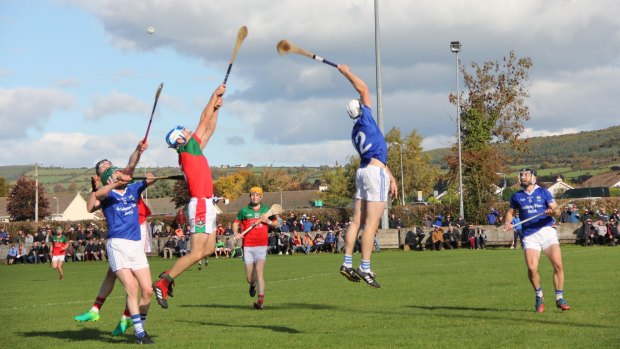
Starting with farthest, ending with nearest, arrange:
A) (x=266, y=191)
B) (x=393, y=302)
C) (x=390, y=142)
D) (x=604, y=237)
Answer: (x=266, y=191) < (x=390, y=142) < (x=604, y=237) < (x=393, y=302)

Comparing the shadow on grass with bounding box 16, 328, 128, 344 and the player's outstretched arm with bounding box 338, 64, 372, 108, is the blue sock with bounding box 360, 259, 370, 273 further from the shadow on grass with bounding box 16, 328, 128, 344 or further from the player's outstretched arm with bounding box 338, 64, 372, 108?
the shadow on grass with bounding box 16, 328, 128, 344

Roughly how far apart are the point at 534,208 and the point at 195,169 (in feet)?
22.0

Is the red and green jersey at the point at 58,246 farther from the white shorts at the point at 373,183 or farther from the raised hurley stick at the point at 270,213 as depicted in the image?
the white shorts at the point at 373,183

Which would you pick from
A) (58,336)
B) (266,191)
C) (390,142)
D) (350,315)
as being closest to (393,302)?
(350,315)

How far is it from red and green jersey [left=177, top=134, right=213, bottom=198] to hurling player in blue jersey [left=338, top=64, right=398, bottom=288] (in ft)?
7.98

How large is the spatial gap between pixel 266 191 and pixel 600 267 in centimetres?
14483

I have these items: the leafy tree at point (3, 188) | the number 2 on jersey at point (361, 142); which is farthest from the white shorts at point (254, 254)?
the leafy tree at point (3, 188)

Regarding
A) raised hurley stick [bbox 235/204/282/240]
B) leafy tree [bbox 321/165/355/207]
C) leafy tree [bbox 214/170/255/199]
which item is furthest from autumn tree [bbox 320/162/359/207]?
raised hurley stick [bbox 235/204/282/240]

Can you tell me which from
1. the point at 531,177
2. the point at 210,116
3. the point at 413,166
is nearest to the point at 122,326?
the point at 210,116

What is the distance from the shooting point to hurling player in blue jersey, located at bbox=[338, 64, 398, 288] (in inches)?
543

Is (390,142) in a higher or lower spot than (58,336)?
higher

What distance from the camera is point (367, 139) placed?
13836mm

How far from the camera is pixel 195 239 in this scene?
14711mm

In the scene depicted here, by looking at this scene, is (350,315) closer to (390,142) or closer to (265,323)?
(265,323)
